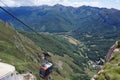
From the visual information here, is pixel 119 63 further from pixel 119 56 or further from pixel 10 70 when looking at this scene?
pixel 10 70

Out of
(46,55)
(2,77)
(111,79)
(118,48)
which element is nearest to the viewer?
(2,77)

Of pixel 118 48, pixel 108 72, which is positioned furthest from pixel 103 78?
pixel 118 48

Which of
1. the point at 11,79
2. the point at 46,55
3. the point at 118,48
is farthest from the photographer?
the point at 118,48

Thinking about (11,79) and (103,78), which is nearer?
(11,79)

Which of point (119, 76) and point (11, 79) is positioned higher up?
point (11, 79)

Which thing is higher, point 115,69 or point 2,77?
point 2,77

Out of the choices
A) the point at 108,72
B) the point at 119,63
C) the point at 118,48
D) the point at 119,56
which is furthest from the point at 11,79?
the point at 118,48

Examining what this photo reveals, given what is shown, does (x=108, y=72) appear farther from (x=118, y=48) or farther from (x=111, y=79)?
(x=118, y=48)

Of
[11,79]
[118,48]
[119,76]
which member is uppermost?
[11,79]

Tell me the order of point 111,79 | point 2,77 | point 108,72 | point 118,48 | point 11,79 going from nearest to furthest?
point 2,77 → point 11,79 → point 111,79 → point 108,72 → point 118,48
